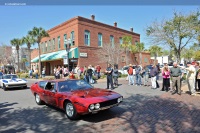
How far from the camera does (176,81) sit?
368 inches

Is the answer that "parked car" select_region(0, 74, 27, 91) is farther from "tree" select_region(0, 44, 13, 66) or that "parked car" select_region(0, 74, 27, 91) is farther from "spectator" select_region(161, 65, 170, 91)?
"tree" select_region(0, 44, 13, 66)

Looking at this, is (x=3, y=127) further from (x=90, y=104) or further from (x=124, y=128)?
(x=124, y=128)

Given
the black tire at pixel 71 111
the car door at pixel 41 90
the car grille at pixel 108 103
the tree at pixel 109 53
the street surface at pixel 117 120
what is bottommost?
the street surface at pixel 117 120

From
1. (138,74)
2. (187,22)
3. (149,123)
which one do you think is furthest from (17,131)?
(187,22)

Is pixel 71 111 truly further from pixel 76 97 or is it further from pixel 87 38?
pixel 87 38

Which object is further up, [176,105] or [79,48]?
[79,48]

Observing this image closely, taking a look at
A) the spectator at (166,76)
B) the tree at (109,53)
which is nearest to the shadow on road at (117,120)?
the spectator at (166,76)

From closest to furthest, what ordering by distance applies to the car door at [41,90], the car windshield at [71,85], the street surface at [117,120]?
the street surface at [117,120], the car windshield at [71,85], the car door at [41,90]

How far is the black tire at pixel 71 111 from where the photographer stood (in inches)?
226

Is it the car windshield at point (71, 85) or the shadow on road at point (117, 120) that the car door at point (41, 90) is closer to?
the shadow on road at point (117, 120)

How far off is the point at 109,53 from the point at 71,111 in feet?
82.6

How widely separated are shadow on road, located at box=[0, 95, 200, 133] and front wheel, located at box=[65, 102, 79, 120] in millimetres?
160

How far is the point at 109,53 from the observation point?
30.7 m

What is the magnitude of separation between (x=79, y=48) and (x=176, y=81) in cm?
1916
